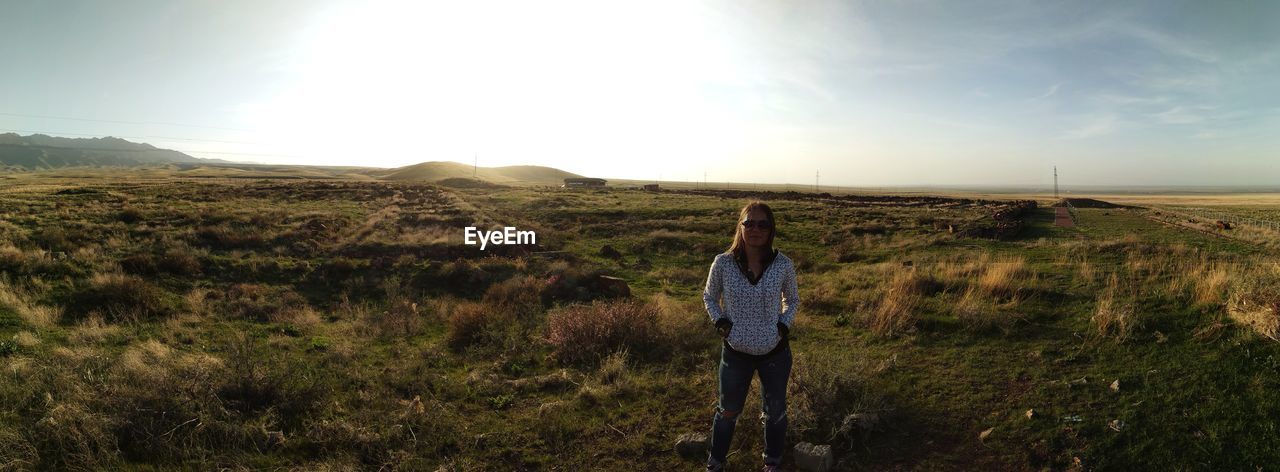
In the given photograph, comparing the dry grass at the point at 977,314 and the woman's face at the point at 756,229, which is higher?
the woman's face at the point at 756,229

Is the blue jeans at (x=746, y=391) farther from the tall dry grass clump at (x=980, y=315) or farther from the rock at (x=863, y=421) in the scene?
the tall dry grass clump at (x=980, y=315)

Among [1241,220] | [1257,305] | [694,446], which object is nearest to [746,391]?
[694,446]

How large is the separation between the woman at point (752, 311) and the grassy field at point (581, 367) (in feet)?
4.25

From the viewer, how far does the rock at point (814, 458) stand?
4.80m

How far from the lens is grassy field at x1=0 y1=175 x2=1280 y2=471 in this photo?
511 cm

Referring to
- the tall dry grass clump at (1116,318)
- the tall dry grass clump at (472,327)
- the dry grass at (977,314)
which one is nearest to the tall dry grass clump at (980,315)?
the dry grass at (977,314)

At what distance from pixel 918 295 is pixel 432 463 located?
961 cm

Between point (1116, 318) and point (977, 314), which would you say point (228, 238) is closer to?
point (977, 314)

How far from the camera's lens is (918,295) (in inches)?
419

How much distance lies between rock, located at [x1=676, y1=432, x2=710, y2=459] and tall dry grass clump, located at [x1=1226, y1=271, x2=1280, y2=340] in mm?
7135

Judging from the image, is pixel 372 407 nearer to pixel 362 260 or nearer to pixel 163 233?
pixel 362 260

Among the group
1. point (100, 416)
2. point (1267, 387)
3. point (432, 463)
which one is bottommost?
point (432, 463)

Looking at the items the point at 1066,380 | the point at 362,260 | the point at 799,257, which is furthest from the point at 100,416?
the point at 799,257

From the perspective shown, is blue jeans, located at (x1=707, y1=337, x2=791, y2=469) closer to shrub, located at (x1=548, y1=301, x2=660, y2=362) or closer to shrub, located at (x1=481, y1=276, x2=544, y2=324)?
shrub, located at (x1=548, y1=301, x2=660, y2=362)
